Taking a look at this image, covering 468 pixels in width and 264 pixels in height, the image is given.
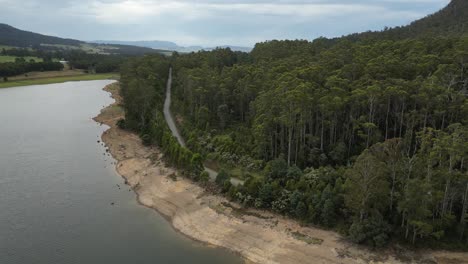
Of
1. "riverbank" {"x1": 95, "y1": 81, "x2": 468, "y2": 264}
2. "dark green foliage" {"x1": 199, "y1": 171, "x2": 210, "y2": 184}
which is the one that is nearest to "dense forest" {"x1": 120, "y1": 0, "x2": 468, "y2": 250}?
"riverbank" {"x1": 95, "y1": 81, "x2": 468, "y2": 264}

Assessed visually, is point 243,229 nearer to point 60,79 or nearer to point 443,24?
point 443,24

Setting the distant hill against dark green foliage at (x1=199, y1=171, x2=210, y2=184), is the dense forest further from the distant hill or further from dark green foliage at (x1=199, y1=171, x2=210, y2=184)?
the distant hill

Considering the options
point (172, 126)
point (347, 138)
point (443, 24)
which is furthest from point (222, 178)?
point (443, 24)

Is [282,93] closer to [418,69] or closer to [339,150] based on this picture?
[339,150]

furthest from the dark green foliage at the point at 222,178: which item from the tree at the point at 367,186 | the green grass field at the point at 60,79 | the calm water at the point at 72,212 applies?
the green grass field at the point at 60,79

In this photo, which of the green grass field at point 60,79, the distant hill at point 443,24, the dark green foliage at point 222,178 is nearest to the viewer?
the dark green foliage at point 222,178

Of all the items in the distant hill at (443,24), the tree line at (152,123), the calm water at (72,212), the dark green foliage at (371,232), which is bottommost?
the calm water at (72,212)

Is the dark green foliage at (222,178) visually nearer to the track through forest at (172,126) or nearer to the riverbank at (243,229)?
the track through forest at (172,126)
